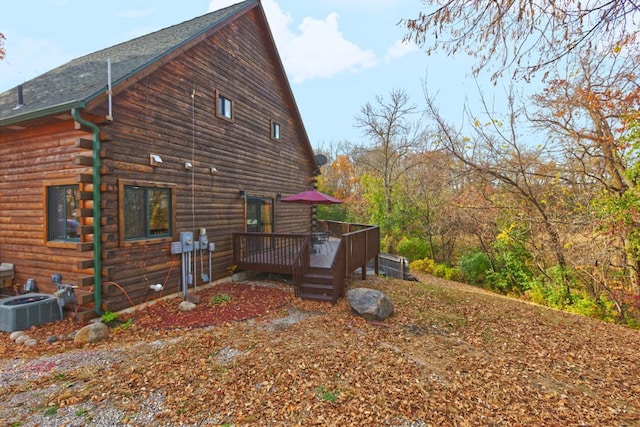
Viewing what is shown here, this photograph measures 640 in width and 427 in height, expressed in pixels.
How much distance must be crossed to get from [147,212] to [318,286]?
4.08 metres

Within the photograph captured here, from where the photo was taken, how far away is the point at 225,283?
822 centimetres

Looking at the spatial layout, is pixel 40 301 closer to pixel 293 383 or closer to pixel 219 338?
pixel 219 338

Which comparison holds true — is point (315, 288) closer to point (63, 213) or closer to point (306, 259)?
point (306, 259)

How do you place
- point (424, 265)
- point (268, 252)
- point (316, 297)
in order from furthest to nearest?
point (424, 265), point (268, 252), point (316, 297)

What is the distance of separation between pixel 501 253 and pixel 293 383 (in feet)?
40.8

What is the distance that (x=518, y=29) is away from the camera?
3201 millimetres

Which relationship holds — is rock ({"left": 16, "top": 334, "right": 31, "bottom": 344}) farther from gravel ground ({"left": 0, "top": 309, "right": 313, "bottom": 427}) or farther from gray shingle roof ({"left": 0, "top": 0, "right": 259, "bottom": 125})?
gray shingle roof ({"left": 0, "top": 0, "right": 259, "bottom": 125})

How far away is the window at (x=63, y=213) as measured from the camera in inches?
223

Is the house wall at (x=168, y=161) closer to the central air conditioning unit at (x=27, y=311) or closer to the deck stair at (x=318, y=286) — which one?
the central air conditioning unit at (x=27, y=311)

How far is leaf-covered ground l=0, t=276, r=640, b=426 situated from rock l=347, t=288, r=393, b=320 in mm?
185

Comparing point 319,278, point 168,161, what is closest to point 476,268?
point 319,278

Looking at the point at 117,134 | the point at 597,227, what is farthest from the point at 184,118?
the point at 597,227

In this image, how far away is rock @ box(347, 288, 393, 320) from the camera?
5660 millimetres

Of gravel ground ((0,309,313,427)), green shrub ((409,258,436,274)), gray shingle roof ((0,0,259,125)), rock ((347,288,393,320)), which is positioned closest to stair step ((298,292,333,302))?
A: rock ((347,288,393,320))
